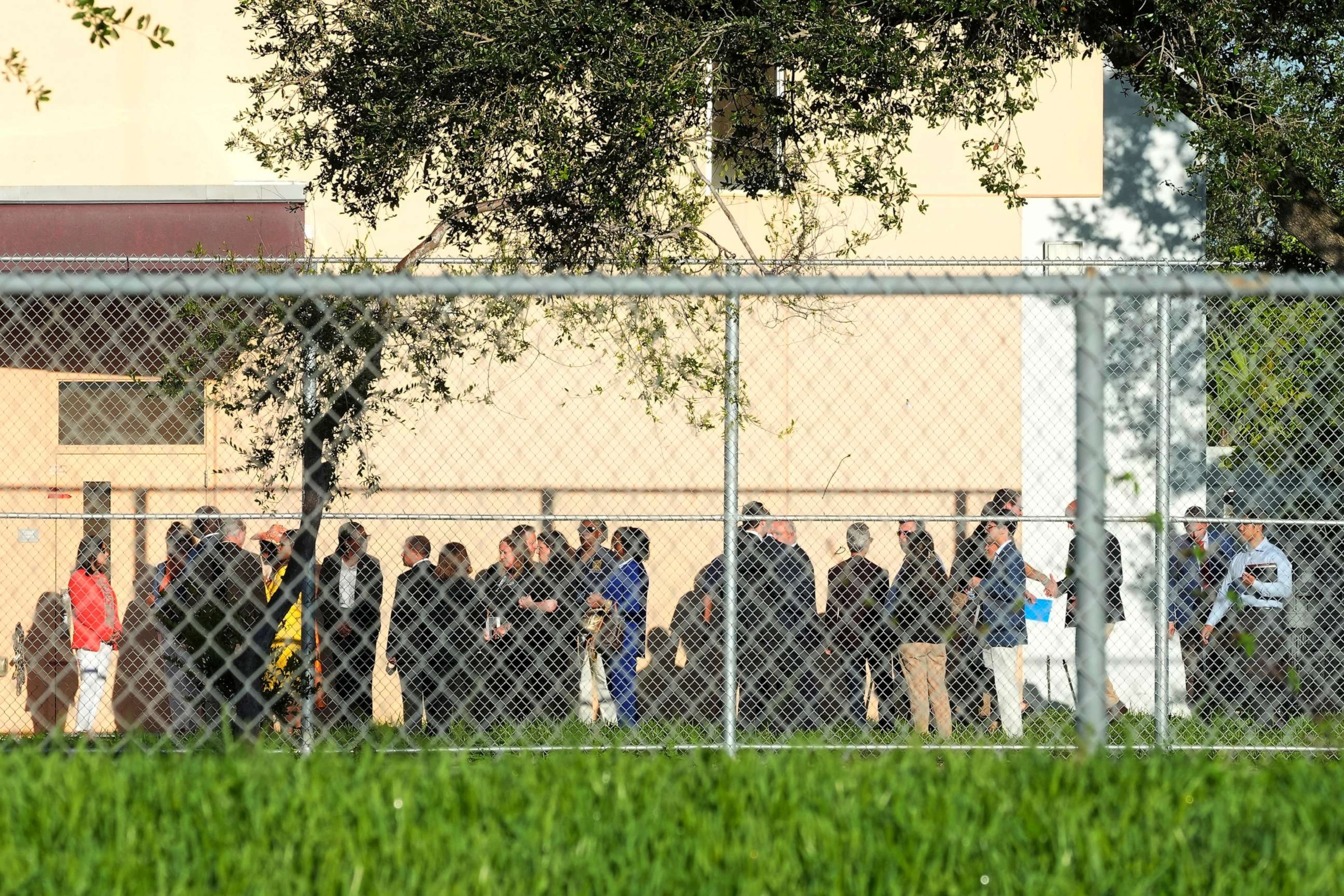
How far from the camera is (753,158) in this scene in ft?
26.8

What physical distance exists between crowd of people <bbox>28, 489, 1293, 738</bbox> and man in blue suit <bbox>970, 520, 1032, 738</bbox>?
1 centimetres

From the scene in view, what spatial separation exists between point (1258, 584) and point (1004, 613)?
185cm

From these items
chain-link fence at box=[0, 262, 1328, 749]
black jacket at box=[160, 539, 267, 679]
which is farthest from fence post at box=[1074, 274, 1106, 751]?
black jacket at box=[160, 539, 267, 679]

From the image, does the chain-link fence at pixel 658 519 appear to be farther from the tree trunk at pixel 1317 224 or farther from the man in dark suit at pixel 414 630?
the tree trunk at pixel 1317 224

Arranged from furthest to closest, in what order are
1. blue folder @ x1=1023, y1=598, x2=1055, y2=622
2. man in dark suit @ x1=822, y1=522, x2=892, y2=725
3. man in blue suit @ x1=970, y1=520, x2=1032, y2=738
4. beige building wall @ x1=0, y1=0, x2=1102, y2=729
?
beige building wall @ x1=0, y1=0, x2=1102, y2=729
blue folder @ x1=1023, y1=598, x2=1055, y2=622
man in dark suit @ x1=822, y1=522, x2=892, y2=725
man in blue suit @ x1=970, y1=520, x2=1032, y2=738

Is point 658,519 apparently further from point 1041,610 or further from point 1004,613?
point 1041,610

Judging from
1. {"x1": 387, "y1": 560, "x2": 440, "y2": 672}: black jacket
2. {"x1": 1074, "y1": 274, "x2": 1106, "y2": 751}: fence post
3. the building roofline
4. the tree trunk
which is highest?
the building roofline

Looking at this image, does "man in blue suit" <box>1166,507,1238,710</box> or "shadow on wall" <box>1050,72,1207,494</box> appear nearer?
"man in blue suit" <box>1166,507,1238,710</box>

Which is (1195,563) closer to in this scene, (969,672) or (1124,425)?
(969,672)

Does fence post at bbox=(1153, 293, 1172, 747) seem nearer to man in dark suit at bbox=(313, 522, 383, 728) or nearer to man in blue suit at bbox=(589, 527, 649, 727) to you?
man in blue suit at bbox=(589, 527, 649, 727)

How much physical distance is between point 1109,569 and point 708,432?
298cm

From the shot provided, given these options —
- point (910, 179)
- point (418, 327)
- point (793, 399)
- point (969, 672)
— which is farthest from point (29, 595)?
point (910, 179)

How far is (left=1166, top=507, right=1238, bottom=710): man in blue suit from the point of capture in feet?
27.7

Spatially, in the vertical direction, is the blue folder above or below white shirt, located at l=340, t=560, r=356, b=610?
below
